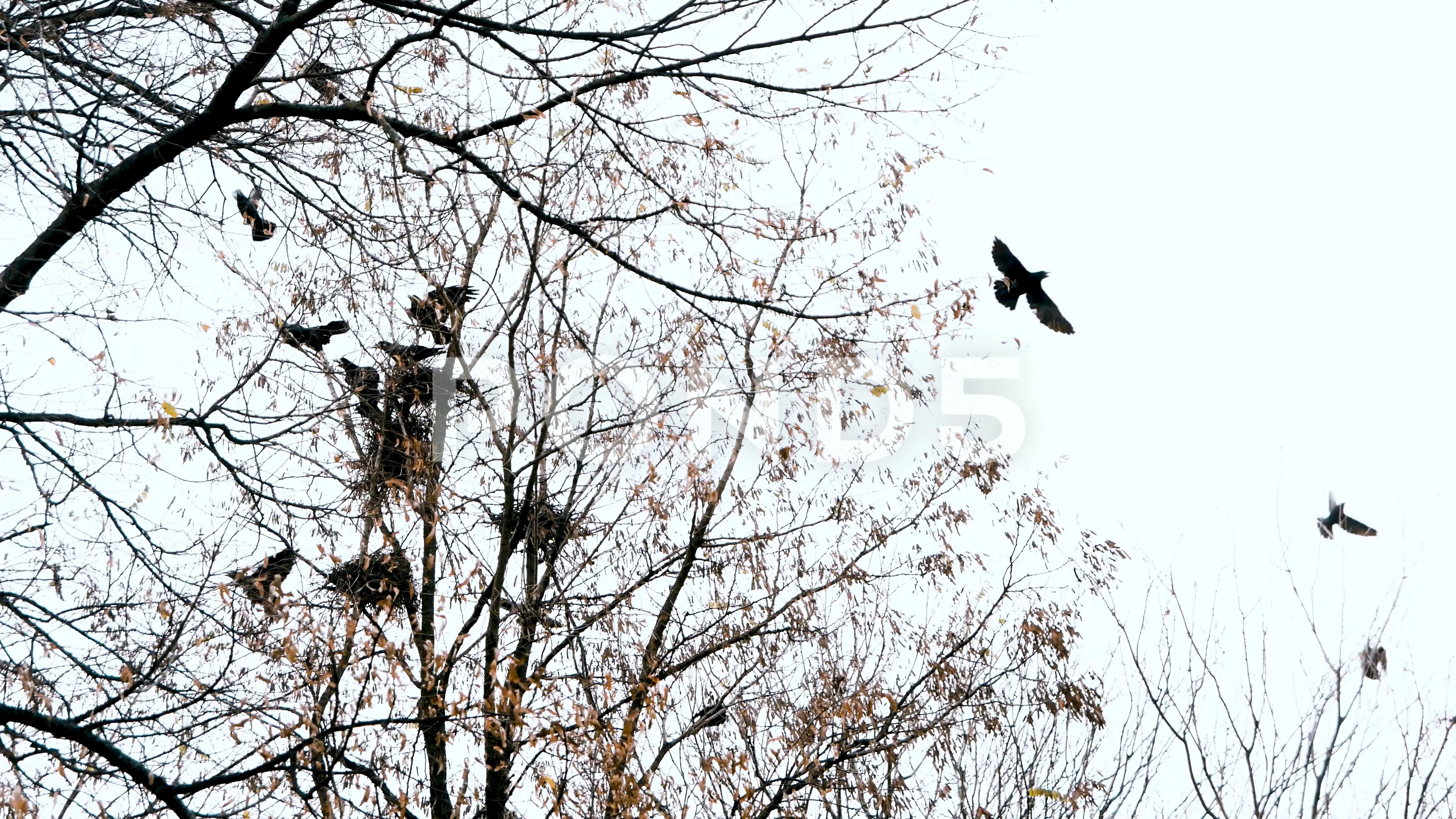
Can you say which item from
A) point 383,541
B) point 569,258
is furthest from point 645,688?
point 569,258

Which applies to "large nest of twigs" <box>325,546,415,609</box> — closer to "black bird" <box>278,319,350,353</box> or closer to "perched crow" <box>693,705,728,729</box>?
"black bird" <box>278,319,350,353</box>

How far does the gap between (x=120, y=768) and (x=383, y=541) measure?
6.31 ft

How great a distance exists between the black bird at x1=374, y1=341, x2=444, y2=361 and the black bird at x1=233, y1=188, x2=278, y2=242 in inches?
36.9

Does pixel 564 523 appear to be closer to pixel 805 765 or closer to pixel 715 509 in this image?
pixel 715 509

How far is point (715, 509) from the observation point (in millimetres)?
8531

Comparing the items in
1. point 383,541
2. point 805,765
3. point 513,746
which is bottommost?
point 513,746

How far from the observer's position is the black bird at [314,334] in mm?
7270

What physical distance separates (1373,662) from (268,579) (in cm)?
592

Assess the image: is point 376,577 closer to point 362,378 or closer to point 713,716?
point 362,378

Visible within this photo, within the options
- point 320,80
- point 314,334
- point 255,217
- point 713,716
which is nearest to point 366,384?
point 314,334

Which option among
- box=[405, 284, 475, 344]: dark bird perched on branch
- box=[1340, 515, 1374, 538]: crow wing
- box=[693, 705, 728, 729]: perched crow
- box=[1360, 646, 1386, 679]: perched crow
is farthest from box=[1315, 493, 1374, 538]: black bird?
box=[405, 284, 475, 344]: dark bird perched on branch

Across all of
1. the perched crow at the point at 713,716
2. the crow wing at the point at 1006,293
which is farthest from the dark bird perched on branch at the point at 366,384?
the crow wing at the point at 1006,293

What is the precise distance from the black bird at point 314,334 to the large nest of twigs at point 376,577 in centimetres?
140

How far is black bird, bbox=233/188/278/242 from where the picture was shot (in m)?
6.86
